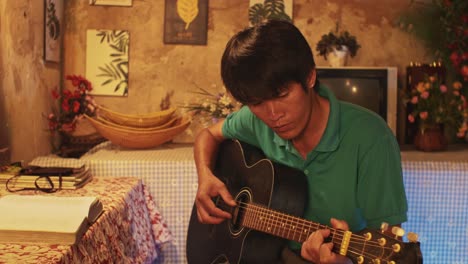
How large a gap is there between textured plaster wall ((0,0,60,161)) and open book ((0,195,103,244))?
76cm

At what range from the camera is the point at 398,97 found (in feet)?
10.0

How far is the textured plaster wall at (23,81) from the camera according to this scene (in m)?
2.22

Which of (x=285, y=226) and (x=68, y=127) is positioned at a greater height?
(x=68, y=127)

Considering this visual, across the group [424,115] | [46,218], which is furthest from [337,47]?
[46,218]

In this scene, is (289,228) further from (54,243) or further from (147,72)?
(147,72)

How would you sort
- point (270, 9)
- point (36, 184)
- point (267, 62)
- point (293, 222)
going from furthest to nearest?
point (270, 9) < point (36, 184) < point (293, 222) < point (267, 62)

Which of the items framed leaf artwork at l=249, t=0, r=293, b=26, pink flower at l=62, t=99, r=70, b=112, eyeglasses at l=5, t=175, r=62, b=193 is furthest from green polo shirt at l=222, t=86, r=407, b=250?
framed leaf artwork at l=249, t=0, r=293, b=26

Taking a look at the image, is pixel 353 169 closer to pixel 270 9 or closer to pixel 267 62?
pixel 267 62

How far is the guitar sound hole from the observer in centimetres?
172

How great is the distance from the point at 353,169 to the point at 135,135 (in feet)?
4.45

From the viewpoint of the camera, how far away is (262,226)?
1593 millimetres

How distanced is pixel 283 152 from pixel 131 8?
1794 millimetres

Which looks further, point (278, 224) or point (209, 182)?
point (209, 182)

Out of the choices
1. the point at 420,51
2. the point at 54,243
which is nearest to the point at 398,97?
the point at 420,51
